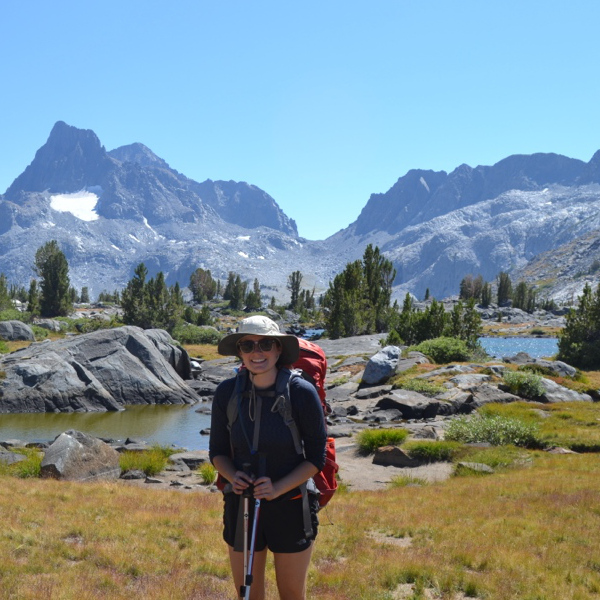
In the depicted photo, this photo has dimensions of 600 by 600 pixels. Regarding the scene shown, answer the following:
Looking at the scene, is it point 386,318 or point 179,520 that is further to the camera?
point 386,318

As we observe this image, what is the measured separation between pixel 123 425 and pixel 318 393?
26.3m

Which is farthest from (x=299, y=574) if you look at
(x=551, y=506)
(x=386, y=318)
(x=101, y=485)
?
(x=386, y=318)

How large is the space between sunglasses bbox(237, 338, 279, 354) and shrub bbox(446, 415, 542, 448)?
15.9 meters

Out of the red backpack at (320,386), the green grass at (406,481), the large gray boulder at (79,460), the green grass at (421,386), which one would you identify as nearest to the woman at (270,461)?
the red backpack at (320,386)

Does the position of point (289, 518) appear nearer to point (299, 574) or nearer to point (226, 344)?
point (299, 574)

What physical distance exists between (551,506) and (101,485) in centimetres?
963

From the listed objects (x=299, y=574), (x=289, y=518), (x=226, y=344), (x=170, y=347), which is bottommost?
(x=170, y=347)

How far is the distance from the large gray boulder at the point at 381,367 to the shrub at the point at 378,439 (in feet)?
52.8

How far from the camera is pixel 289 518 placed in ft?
15.9

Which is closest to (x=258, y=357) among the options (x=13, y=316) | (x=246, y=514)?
(x=246, y=514)

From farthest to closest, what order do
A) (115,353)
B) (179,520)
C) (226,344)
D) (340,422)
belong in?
(115,353) → (340,422) → (179,520) → (226,344)

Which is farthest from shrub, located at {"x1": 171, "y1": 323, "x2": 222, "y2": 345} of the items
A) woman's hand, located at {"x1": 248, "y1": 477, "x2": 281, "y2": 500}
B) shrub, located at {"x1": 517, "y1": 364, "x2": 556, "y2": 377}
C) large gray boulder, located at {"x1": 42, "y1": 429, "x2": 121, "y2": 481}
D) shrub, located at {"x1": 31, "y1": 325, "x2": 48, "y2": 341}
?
woman's hand, located at {"x1": 248, "y1": 477, "x2": 281, "y2": 500}

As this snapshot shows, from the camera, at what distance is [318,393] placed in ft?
18.0

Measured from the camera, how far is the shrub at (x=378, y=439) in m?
19.5
